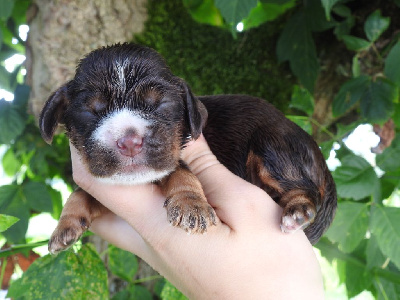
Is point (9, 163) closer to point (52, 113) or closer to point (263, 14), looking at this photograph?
point (52, 113)

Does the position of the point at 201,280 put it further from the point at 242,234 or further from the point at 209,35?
the point at 209,35

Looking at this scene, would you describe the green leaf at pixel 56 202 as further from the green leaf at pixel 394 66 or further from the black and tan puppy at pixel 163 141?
the green leaf at pixel 394 66

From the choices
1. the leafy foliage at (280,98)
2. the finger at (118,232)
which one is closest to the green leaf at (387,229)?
the leafy foliage at (280,98)

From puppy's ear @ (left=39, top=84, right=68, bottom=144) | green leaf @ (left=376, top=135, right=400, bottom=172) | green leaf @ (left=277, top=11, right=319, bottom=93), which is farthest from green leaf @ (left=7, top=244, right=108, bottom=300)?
green leaf @ (left=277, top=11, right=319, bottom=93)

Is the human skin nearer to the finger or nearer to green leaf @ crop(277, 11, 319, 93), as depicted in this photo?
the finger

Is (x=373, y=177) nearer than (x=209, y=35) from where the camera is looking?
Yes

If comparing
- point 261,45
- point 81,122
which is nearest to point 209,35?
point 261,45

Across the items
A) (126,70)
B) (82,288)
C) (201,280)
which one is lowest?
(82,288)
